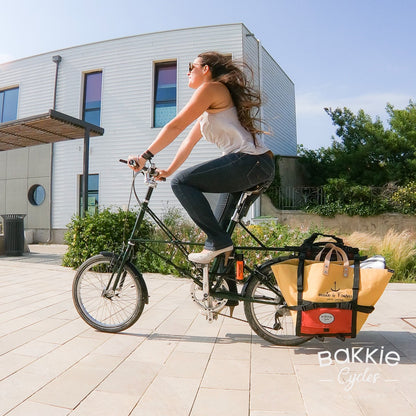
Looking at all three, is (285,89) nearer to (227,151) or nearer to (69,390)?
(227,151)

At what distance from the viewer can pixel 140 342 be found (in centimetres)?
286

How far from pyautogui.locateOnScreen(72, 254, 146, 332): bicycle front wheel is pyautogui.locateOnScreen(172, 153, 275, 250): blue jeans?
0.81 meters

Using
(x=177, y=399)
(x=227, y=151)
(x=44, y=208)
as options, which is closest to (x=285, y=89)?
(x=44, y=208)

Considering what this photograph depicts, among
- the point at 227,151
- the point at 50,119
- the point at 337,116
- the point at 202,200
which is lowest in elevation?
the point at 202,200

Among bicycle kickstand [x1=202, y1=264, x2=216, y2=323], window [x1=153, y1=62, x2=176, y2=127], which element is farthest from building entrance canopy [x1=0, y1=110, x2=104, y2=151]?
bicycle kickstand [x1=202, y1=264, x2=216, y2=323]

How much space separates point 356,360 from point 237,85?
2.10 metres

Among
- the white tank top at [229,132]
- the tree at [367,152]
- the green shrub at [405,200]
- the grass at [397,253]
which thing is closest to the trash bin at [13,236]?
the grass at [397,253]

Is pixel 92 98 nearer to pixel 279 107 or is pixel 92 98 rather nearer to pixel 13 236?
pixel 13 236

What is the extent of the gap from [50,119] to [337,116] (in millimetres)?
13267

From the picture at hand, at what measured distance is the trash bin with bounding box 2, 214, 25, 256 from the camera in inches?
376

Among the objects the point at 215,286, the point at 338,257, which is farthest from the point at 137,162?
the point at 338,257

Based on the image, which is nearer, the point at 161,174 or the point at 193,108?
the point at 193,108

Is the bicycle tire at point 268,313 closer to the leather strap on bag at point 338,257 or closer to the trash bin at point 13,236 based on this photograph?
the leather strap on bag at point 338,257

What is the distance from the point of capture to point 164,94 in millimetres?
14398
